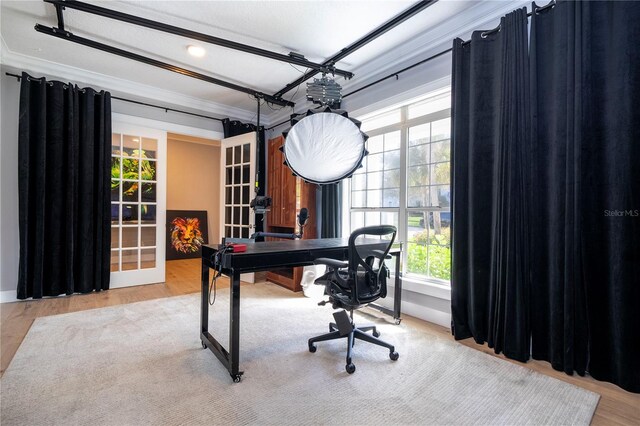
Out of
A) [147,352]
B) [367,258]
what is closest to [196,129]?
[147,352]

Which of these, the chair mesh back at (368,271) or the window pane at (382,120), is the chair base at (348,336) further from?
the window pane at (382,120)

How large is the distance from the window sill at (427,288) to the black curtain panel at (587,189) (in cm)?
71

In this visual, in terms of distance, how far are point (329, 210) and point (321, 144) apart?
1.52m

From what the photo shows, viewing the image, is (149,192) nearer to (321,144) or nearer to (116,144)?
(116,144)

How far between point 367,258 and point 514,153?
130 cm

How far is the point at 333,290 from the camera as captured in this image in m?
2.08

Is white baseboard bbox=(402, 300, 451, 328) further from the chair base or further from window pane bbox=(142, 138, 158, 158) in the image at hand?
window pane bbox=(142, 138, 158, 158)

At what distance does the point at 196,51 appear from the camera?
10.0ft

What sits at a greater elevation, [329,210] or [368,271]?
[329,210]

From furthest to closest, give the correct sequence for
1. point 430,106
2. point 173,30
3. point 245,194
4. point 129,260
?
point 245,194, point 129,260, point 430,106, point 173,30

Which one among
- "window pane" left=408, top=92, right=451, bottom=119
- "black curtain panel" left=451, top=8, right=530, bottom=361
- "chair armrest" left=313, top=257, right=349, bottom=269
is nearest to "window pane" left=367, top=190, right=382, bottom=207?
"window pane" left=408, top=92, right=451, bottom=119

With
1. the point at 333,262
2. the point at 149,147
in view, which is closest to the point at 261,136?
the point at 149,147

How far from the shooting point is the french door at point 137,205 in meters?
3.87

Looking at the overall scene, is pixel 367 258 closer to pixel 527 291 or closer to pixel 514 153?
pixel 527 291
